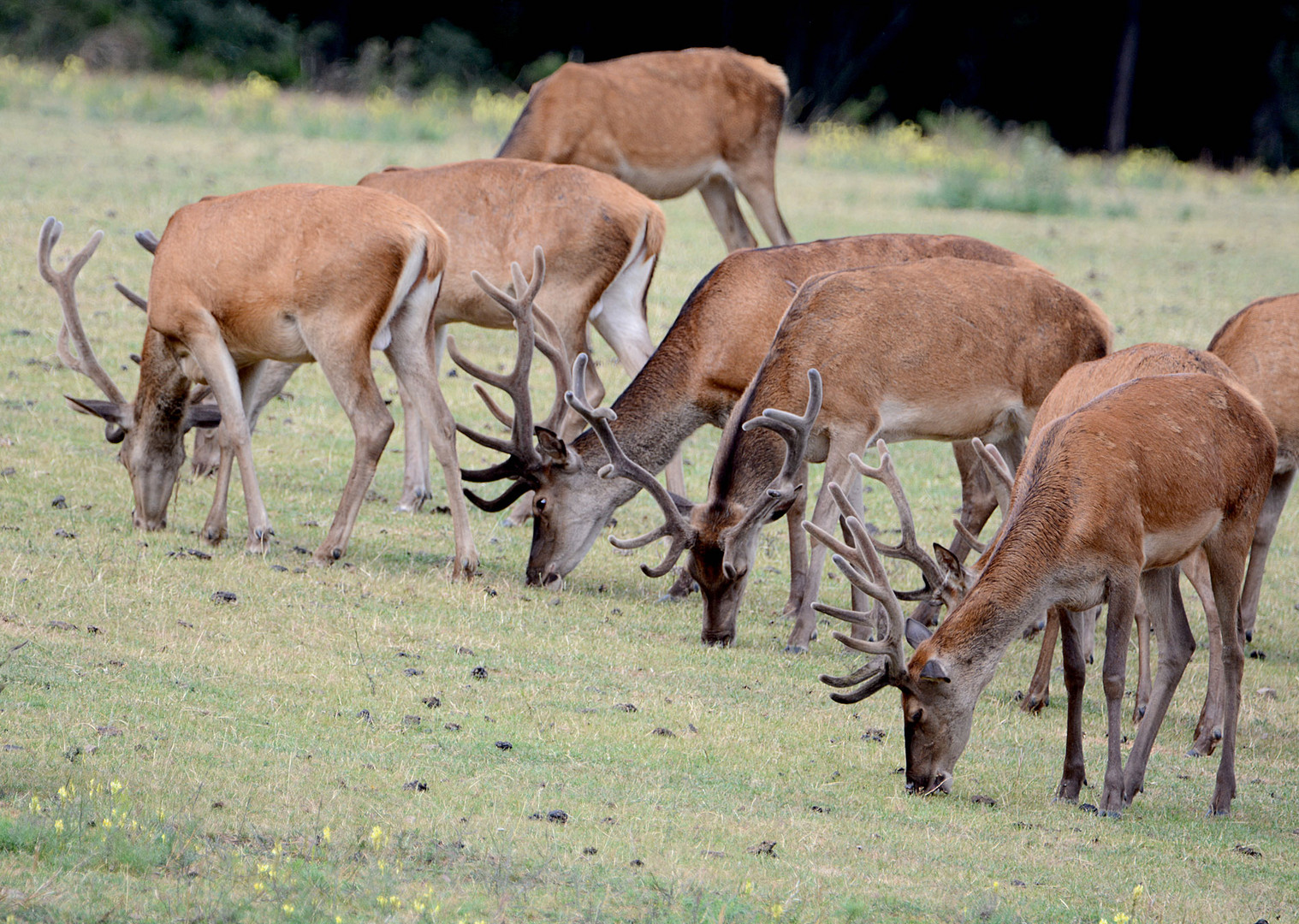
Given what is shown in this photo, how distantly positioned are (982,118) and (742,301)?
107ft

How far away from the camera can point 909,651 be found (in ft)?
27.3

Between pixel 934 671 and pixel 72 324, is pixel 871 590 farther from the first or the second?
pixel 72 324

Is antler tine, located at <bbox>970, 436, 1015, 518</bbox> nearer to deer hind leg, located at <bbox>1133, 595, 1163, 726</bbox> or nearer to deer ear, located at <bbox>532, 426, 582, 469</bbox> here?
deer hind leg, located at <bbox>1133, 595, 1163, 726</bbox>

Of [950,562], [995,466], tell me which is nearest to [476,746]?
[950,562]

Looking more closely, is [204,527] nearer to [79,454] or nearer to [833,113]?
[79,454]

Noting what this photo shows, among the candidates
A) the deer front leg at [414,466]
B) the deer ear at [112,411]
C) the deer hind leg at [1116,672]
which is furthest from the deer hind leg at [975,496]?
the deer ear at [112,411]

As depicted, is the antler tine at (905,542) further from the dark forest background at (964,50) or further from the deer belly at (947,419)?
the dark forest background at (964,50)

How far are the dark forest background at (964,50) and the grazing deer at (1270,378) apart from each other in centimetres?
2967

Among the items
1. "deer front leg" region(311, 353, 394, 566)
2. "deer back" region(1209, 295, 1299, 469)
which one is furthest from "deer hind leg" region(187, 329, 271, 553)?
"deer back" region(1209, 295, 1299, 469)

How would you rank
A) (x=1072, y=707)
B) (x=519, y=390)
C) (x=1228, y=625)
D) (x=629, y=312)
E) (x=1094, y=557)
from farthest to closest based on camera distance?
1. (x=629, y=312)
2. (x=519, y=390)
3. (x=1228, y=625)
4. (x=1072, y=707)
5. (x=1094, y=557)

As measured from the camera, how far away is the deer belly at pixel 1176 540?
244 inches

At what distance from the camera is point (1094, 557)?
604 centimetres

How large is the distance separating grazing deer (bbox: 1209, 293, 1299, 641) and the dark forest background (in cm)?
2967

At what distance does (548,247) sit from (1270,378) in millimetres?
4353
